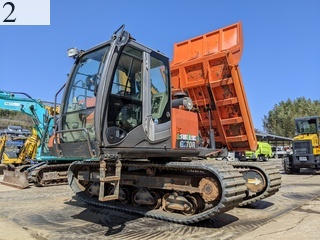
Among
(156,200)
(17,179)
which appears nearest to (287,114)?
(17,179)

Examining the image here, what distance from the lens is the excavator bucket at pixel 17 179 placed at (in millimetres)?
10461

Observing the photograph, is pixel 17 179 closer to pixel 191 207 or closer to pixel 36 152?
pixel 36 152

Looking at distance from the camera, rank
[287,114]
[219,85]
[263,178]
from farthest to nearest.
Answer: [287,114] → [219,85] → [263,178]

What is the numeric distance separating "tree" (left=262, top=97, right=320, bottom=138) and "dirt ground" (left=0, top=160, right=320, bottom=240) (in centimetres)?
4201

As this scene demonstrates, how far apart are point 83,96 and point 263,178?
377cm

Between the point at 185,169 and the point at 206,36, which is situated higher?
the point at 206,36

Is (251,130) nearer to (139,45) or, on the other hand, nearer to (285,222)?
(285,222)

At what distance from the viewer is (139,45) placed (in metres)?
5.06

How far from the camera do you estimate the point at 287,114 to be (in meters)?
47.0

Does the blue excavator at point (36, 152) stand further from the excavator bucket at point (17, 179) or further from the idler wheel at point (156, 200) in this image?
the idler wheel at point (156, 200)

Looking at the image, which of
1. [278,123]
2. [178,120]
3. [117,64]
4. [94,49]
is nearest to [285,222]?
[178,120]

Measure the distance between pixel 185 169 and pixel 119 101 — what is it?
165 centimetres

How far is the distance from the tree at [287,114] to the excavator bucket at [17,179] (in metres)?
42.2

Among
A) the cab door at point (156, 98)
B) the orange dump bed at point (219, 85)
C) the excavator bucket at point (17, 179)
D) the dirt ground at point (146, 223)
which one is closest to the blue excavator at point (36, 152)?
the excavator bucket at point (17, 179)
